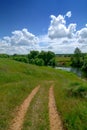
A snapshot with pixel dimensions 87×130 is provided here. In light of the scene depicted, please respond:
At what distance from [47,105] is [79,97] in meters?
4.22

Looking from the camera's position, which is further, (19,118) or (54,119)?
(19,118)

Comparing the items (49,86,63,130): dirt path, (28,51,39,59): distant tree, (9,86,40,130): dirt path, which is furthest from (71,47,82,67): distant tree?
(49,86,63,130): dirt path

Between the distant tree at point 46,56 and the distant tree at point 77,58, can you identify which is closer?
the distant tree at point 46,56

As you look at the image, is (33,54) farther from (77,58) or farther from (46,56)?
(77,58)

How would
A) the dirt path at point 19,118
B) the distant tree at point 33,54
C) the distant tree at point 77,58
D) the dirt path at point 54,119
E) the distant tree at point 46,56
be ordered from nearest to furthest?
the dirt path at point 54,119
the dirt path at point 19,118
the distant tree at point 46,56
the distant tree at point 33,54
the distant tree at point 77,58

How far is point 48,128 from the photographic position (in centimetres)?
1260

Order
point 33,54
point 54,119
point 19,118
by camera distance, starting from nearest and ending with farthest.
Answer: point 54,119 < point 19,118 < point 33,54

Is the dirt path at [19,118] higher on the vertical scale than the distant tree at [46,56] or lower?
lower

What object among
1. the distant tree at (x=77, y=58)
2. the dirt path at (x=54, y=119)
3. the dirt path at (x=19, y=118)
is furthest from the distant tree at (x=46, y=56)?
the dirt path at (x=54, y=119)

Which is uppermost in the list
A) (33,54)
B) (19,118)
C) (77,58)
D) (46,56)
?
(33,54)

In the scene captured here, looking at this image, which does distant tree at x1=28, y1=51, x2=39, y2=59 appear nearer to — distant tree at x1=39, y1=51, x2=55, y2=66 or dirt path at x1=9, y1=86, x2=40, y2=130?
distant tree at x1=39, y1=51, x2=55, y2=66

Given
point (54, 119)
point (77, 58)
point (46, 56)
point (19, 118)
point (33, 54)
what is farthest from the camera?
point (77, 58)

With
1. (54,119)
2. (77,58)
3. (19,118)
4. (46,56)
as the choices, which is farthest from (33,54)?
(54,119)

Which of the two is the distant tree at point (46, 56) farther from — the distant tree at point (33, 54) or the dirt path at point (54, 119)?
the dirt path at point (54, 119)
